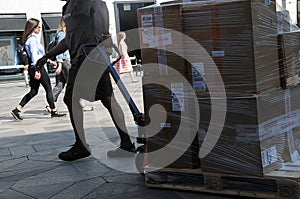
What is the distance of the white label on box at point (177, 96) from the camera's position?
3.55 m

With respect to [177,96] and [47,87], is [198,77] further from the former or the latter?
[47,87]

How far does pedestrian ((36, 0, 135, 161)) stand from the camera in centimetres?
472

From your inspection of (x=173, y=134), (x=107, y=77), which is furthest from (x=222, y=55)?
(x=107, y=77)

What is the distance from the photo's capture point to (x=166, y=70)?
3.62 m

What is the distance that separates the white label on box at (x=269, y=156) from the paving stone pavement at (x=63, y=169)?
573 millimetres

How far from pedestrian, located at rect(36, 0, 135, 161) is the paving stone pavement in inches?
6.0

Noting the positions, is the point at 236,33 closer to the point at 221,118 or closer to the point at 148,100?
the point at 221,118

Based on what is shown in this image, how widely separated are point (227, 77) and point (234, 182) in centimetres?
80

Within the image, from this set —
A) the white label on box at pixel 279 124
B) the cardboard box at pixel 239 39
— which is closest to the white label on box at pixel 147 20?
the cardboard box at pixel 239 39

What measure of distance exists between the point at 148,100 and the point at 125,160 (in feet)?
4.00

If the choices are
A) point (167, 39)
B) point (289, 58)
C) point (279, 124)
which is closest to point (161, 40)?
point (167, 39)

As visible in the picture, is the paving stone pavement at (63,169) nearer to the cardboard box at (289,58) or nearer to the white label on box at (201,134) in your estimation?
the white label on box at (201,134)

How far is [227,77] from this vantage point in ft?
11.0

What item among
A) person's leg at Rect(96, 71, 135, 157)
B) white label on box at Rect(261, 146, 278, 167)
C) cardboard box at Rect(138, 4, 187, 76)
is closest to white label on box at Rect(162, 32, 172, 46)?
cardboard box at Rect(138, 4, 187, 76)
